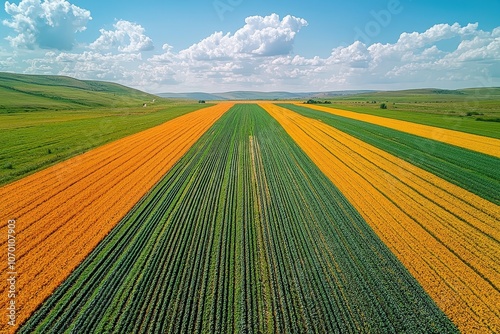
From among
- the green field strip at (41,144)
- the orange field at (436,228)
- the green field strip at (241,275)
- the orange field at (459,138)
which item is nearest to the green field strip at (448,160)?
the orange field at (436,228)

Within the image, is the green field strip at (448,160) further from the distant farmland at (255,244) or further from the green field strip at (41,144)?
the green field strip at (41,144)

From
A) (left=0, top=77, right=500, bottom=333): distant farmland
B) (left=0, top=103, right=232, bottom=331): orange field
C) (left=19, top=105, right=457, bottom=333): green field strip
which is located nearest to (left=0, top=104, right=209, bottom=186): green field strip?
(left=0, top=77, right=500, bottom=333): distant farmland

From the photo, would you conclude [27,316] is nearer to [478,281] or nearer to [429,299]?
[429,299]

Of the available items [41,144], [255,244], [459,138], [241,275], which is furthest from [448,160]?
[41,144]

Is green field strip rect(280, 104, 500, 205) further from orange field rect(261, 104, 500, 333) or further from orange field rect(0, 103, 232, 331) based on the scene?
orange field rect(0, 103, 232, 331)

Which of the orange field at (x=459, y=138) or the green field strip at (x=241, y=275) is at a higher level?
the orange field at (x=459, y=138)

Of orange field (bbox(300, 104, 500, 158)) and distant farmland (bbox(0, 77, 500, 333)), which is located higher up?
orange field (bbox(300, 104, 500, 158))
